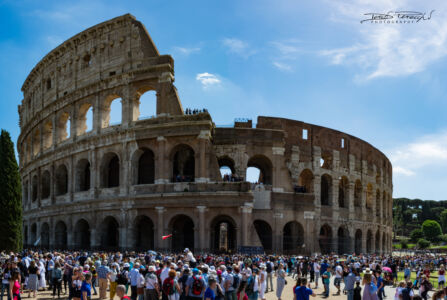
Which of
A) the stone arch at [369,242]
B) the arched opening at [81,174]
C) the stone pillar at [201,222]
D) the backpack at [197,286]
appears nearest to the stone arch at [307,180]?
the stone arch at [369,242]

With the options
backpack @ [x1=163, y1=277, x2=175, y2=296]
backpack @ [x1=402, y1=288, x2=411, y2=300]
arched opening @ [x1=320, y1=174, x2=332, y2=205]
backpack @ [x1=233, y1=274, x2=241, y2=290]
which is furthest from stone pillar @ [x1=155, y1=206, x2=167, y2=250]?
backpack @ [x1=402, y1=288, x2=411, y2=300]

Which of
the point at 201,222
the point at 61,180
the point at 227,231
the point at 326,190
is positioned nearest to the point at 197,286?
the point at 201,222

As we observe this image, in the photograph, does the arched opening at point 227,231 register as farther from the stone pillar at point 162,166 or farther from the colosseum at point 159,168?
the stone pillar at point 162,166

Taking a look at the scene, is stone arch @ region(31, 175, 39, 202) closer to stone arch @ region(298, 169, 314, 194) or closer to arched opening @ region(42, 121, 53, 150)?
arched opening @ region(42, 121, 53, 150)

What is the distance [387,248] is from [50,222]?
128 feet

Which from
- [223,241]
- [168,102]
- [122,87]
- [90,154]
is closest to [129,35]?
[122,87]

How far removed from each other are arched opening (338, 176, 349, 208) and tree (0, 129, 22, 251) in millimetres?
29609

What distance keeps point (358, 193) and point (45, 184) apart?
3156 centimetres

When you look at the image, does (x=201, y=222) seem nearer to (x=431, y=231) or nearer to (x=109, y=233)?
(x=109, y=233)

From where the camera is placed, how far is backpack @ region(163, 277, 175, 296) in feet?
41.9

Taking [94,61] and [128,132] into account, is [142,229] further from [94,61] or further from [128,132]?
[94,61]

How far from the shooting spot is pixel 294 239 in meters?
36.9

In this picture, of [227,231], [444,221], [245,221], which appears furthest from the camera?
[444,221]

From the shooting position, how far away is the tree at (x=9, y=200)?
1142 inches
